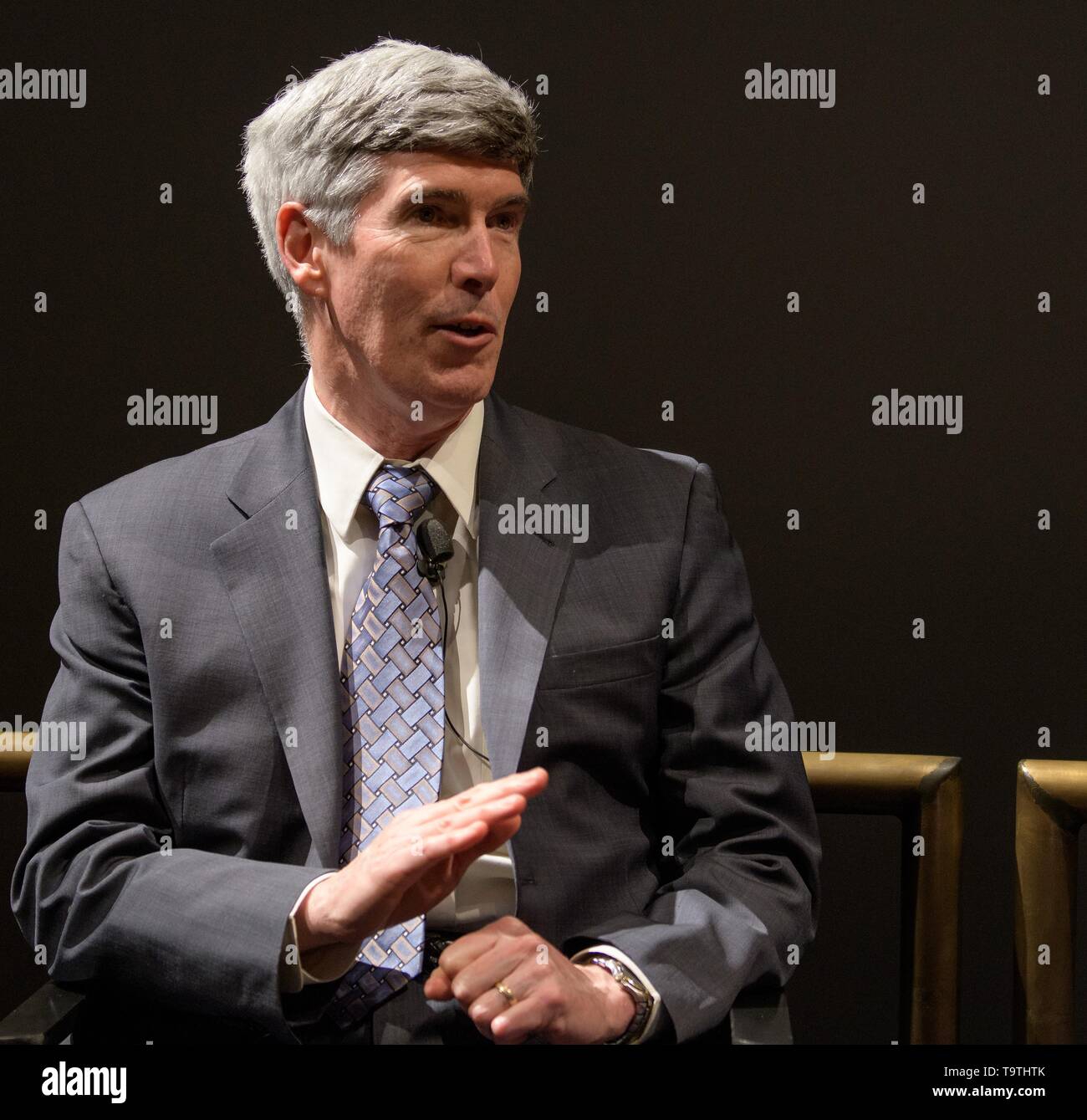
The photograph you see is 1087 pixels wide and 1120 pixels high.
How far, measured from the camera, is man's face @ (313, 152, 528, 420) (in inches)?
66.7

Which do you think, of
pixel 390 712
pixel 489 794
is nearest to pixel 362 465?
pixel 390 712

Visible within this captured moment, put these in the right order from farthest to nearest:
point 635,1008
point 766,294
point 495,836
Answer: point 766,294, point 635,1008, point 495,836

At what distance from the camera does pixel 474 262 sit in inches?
67.3

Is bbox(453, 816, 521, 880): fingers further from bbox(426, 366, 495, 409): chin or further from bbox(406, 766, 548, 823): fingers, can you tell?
bbox(426, 366, 495, 409): chin

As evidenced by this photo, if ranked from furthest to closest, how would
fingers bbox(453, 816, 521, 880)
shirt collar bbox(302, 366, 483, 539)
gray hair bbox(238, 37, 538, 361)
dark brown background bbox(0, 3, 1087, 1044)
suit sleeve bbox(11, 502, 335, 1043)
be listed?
dark brown background bbox(0, 3, 1087, 1044)
shirt collar bbox(302, 366, 483, 539)
gray hair bbox(238, 37, 538, 361)
suit sleeve bbox(11, 502, 335, 1043)
fingers bbox(453, 816, 521, 880)

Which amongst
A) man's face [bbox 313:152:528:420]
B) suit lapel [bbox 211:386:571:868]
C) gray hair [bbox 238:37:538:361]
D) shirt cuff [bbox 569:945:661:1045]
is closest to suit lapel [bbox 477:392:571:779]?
suit lapel [bbox 211:386:571:868]

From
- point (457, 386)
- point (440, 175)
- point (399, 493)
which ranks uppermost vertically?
point (440, 175)

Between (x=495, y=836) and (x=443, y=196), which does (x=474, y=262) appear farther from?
(x=495, y=836)

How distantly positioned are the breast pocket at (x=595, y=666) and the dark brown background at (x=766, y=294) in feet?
1.76

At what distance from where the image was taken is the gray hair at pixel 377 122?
1.67 m

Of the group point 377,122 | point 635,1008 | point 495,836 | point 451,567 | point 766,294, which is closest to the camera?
point 495,836

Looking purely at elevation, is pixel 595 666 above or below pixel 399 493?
below

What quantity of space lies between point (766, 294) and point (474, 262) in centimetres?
61

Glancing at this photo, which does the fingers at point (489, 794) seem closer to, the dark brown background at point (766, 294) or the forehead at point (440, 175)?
the forehead at point (440, 175)
